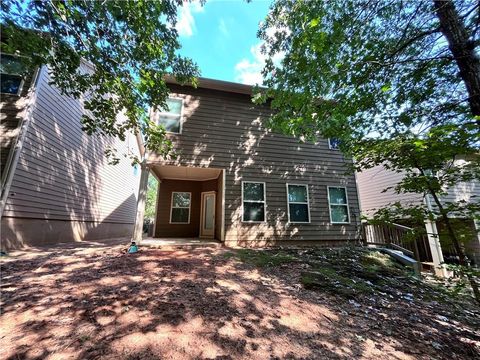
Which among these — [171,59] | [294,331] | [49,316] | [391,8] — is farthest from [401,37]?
A: [49,316]

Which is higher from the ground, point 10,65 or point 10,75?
point 10,65

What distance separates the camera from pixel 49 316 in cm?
256

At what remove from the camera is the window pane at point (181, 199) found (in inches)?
406

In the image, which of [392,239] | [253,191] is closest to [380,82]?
[253,191]

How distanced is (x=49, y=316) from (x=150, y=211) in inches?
1173

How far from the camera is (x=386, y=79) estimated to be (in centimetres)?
476

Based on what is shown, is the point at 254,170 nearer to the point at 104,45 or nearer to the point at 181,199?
the point at 181,199

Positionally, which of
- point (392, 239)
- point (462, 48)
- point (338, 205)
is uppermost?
point (462, 48)

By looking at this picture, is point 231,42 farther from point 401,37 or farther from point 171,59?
point 401,37

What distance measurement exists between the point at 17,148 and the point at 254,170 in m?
6.98

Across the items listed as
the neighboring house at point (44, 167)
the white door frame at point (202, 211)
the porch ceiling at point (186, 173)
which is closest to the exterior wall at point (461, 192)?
the white door frame at point (202, 211)

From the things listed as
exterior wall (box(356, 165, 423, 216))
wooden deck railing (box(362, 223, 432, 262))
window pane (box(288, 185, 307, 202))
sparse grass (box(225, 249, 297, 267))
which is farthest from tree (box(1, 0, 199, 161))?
exterior wall (box(356, 165, 423, 216))

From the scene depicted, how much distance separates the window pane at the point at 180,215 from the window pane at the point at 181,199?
226 millimetres

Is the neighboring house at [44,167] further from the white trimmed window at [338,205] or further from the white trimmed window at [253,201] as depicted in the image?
the white trimmed window at [338,205]
